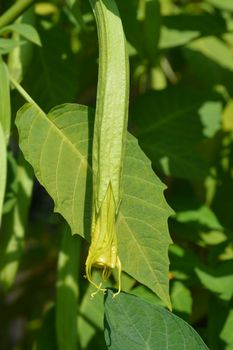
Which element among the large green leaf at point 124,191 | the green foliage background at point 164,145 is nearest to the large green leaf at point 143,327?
the large green leaf at point 124,191

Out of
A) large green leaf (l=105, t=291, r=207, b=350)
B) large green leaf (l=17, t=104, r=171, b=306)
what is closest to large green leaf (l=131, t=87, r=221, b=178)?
large green leaf (l=17, t=104, r=171, b=306)

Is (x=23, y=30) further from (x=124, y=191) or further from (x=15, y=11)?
(x=124, y=191)

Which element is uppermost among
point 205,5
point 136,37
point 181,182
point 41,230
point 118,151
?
point 118,151

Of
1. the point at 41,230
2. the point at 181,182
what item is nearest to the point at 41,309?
the point at 41,230

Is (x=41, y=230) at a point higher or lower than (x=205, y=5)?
lower

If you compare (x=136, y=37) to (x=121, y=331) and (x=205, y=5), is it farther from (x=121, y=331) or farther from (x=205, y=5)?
(x=121, y=331)

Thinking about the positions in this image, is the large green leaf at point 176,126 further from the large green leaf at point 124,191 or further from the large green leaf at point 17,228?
the large green leaf at point 124,191
